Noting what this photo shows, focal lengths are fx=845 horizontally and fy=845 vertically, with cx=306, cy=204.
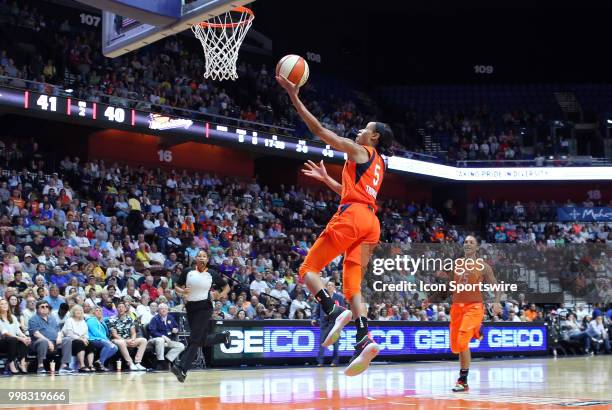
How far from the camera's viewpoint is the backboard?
9.67m

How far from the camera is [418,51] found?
40.2m

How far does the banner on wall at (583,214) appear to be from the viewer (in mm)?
34750

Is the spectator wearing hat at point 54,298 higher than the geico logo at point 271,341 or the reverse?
higher

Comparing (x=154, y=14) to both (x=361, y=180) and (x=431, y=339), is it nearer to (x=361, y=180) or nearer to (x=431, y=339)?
(x=361, y=180)

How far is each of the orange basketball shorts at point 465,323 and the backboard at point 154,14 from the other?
4.79 m

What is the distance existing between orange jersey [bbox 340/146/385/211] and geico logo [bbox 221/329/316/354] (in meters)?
8.70

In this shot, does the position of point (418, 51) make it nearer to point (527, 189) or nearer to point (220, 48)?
point (527, 189)

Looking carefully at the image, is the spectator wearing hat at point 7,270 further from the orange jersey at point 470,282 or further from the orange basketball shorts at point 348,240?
the orange basketball shorts at point 348,240

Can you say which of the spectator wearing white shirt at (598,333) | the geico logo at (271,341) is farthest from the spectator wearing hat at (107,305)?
the spectator wearing white shirt at (598,333)

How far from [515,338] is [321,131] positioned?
51.0 ft

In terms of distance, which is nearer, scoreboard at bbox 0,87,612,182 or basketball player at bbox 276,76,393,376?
basketball player at bbox 276,76,393,376

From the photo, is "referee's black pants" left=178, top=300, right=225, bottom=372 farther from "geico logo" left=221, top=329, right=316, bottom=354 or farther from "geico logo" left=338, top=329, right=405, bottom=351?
"geico logo" left=338, top=329, right=405, bottom=351

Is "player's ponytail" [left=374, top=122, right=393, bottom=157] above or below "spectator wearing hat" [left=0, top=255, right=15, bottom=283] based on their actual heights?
above

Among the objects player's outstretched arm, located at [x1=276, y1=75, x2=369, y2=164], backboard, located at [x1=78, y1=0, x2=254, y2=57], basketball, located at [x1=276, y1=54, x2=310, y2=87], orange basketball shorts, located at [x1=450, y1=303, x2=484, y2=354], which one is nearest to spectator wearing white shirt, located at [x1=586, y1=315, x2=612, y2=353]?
orange basketball shorts, located at [x1=450, y1=303, x2=484, y2=354]
